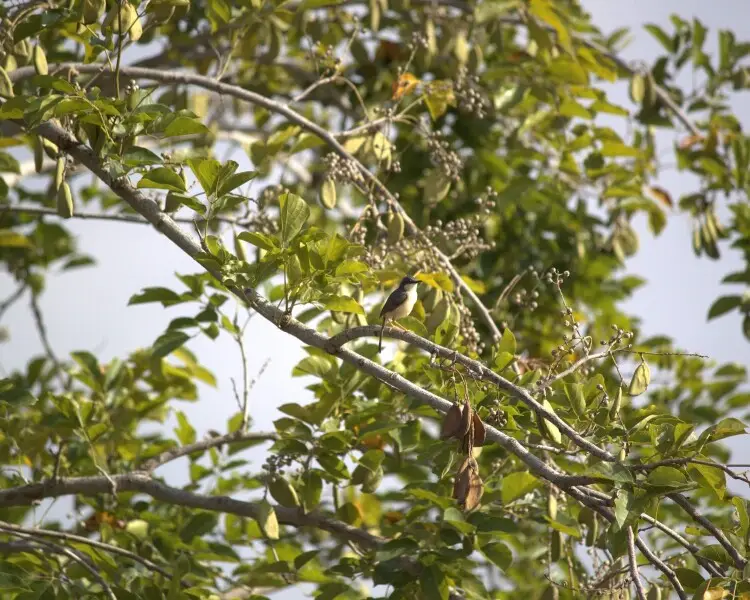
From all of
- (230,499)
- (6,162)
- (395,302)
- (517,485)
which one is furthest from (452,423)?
(6,162)

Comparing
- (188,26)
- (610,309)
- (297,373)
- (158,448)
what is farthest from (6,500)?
(610,309)

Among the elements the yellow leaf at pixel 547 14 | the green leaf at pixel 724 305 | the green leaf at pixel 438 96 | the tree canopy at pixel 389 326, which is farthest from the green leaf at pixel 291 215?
the green leaf at pixel 724 305

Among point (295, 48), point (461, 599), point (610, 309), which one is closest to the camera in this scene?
point (461, 599)

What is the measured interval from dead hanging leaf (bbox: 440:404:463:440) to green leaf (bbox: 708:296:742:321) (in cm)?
243

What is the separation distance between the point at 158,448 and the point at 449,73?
211cm

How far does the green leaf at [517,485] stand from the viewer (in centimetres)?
292

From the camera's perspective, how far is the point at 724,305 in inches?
164

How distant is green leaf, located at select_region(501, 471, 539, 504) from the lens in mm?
2918

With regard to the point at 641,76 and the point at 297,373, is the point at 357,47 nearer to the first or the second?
the point at 641,76

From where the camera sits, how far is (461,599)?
287cm

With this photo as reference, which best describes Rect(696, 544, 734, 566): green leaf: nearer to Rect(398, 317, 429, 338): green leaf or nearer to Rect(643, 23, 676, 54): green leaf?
Rect(398, 317, 429, 338): green leaf

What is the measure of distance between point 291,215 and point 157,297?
1.12 meters

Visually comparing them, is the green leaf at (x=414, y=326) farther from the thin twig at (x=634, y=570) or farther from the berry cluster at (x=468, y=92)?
the berry cluster at (x=468, y=92)

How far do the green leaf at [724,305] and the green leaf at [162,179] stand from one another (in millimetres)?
2629
